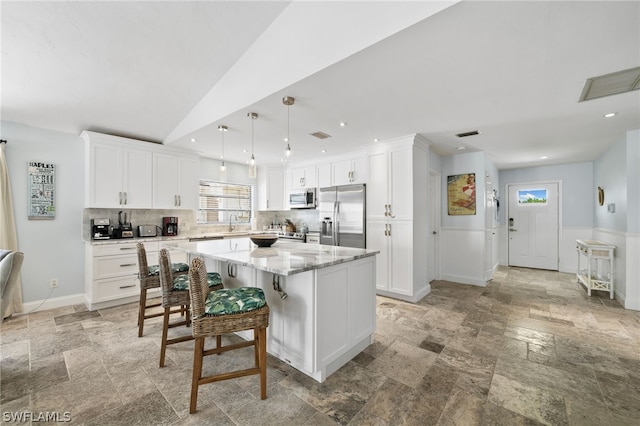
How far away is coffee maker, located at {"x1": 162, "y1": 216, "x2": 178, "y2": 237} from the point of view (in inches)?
176

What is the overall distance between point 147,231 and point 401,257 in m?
3.98

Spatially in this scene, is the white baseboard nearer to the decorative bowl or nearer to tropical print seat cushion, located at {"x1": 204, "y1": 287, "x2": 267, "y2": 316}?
the decorative bowl

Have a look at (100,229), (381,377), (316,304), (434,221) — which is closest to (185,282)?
(316,304)

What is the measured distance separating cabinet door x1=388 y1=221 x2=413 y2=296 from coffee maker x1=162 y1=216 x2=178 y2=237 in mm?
3585

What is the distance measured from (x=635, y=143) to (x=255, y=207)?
6.34 m

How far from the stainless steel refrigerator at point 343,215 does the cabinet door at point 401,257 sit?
527 mm

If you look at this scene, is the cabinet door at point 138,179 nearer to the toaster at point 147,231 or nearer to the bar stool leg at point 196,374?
the toaster at point 147,231

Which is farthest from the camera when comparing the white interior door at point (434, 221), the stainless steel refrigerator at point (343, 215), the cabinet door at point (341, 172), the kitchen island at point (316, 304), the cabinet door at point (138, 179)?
the white interior door at point (434, 221)

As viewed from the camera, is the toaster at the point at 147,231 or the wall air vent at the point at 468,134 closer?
the wall air vent at the point at 468,134

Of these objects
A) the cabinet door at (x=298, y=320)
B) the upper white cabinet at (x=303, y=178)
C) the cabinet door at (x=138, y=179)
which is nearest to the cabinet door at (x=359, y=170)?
the upper white cabinet at (x=303, y=178)

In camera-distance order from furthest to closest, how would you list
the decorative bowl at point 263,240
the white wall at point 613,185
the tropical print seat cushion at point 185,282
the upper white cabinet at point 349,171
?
the upper white cabinet at point 349,171 → the white wall at point 613,185 → the decorative bowl at point 263,240 → the tropical print seat cushion at point 185,282

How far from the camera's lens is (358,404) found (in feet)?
5.84

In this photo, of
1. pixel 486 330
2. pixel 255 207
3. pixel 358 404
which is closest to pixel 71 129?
pixel 255 207

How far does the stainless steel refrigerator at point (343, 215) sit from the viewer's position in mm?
4398
